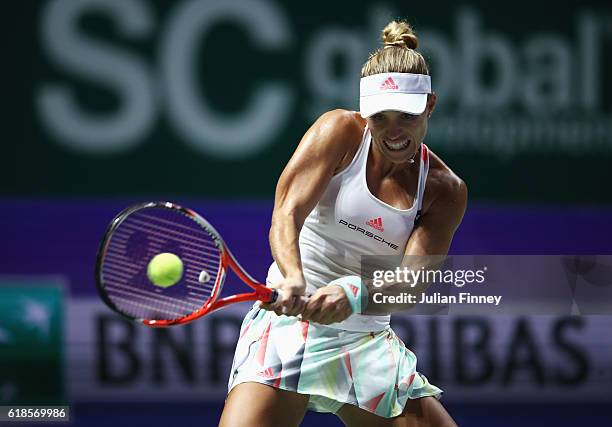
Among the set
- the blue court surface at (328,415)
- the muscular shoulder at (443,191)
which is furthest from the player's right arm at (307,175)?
the blue court surface at (328,415)

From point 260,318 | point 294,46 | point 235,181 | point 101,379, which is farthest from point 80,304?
point 260,318

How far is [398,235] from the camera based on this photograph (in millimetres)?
4035

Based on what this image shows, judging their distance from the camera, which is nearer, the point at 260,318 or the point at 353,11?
the point at 260,318

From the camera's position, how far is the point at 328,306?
12.1 ft

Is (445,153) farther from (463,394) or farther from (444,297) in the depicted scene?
(463,394)

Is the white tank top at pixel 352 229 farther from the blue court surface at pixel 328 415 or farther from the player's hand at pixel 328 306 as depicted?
the blue court surface at pixel 328 415

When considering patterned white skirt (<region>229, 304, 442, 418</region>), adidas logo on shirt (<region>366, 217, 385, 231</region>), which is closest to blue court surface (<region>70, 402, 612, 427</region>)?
patterned white skirt (<region>229, 304, 442, 418</region>)

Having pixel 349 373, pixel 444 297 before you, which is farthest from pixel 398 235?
pixel 444 297

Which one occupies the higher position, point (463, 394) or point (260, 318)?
point (260, 318)

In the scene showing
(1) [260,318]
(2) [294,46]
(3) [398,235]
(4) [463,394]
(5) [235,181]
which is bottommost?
(4) [463,394]

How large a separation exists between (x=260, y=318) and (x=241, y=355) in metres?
0.16

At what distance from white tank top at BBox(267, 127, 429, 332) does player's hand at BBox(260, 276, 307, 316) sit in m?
0.36

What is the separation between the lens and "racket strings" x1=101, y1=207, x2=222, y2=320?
382cm

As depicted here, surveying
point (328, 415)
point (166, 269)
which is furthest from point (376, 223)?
point (328, 415)
